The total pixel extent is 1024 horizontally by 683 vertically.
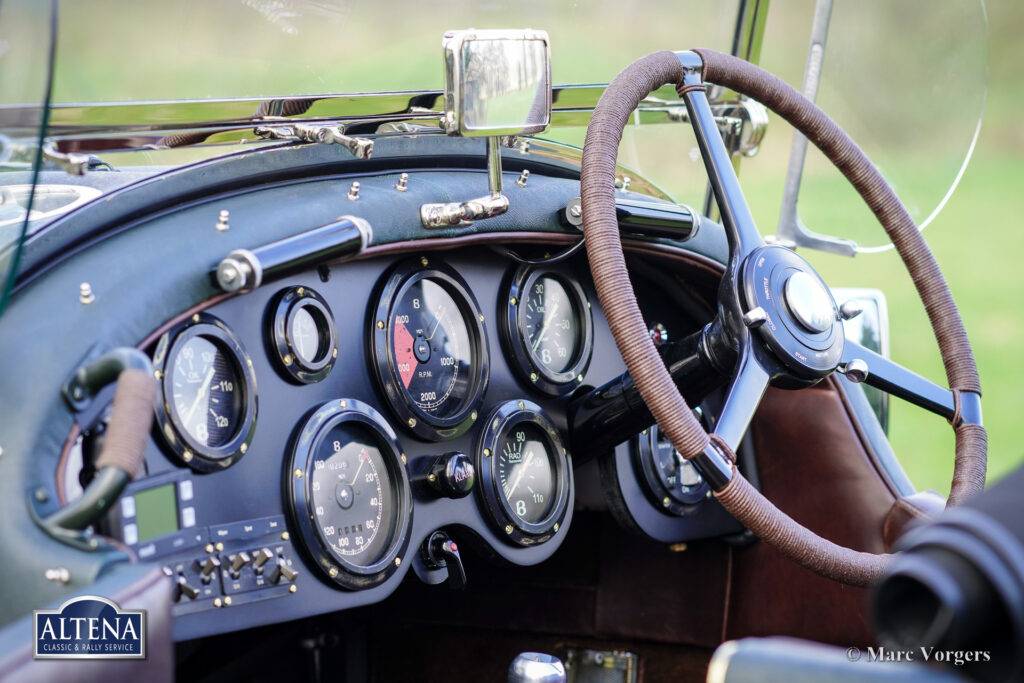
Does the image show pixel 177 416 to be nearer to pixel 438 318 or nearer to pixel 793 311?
pixel 438 318

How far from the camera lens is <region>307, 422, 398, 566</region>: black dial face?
174 cm

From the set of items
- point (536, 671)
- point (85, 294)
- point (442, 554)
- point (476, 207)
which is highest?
point (476, 207)

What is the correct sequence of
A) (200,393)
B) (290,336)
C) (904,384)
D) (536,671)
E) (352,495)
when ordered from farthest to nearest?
(904,384)
(536,671)
(352,495)
(290,336)
(200,393)

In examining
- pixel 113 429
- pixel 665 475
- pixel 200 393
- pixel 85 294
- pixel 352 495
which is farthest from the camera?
pixel 665 475

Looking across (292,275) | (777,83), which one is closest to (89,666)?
(292,275)

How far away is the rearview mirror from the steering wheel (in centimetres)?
11

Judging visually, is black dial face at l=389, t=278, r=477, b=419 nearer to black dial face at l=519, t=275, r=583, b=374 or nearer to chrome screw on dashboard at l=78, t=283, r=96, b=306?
black dial face at l=519, t=275, r=583, b=374

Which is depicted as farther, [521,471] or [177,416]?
[521,471]

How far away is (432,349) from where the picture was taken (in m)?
1.96

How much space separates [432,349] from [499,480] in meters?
0.27

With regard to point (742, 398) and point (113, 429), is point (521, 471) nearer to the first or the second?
point (742, 398)

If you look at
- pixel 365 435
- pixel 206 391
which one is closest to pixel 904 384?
pixel 365 435

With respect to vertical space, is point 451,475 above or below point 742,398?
below

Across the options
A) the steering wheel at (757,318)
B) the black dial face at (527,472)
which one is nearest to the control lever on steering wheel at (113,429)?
the steering wheel at (757,318)
